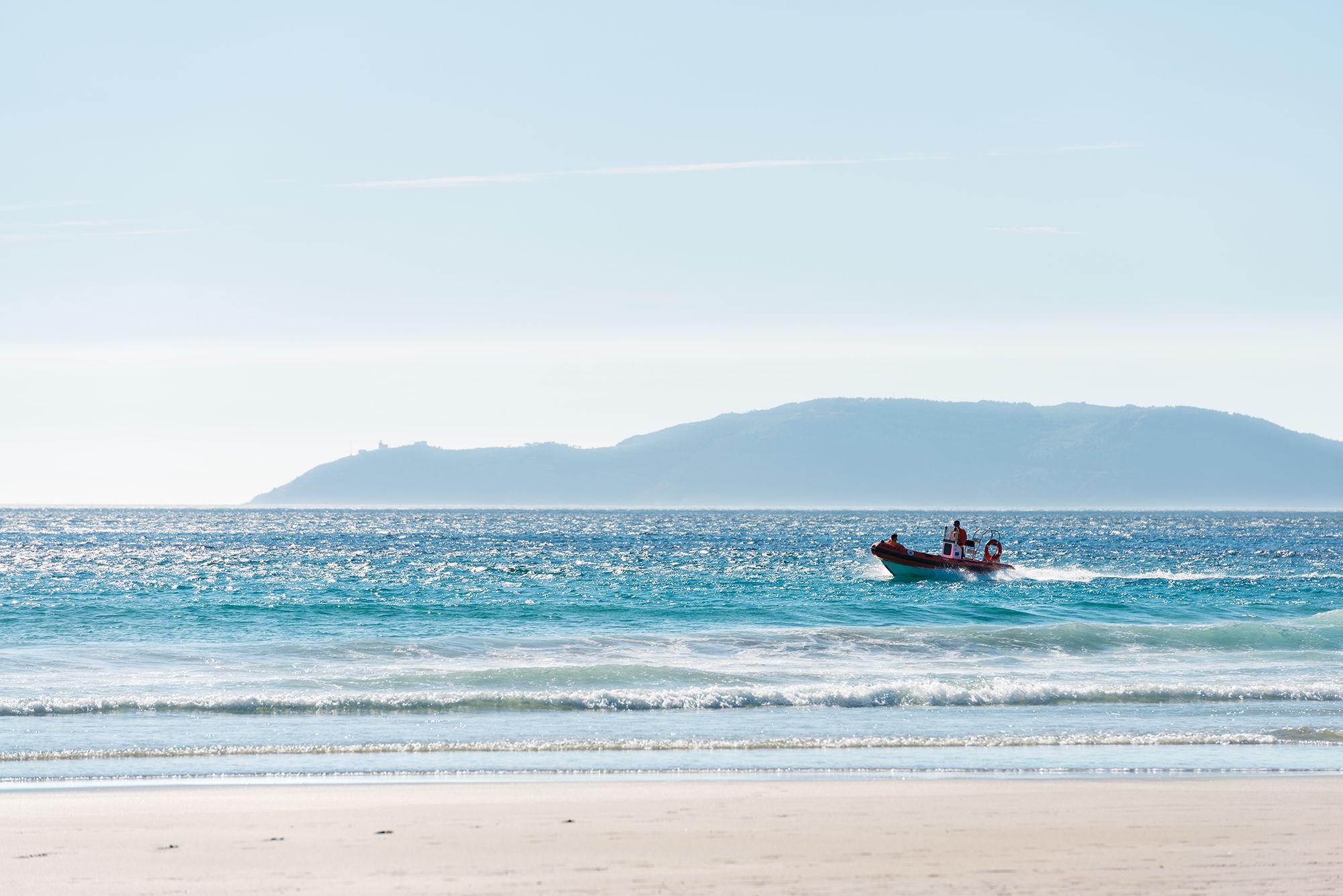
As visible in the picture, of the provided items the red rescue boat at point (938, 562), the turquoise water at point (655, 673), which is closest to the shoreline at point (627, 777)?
the turquoise water at point (655, 673)

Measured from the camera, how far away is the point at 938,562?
139 feet

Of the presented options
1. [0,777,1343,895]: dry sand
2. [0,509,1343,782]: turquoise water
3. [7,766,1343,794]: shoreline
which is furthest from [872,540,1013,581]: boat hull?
[0,777,1343,895]: dry sand

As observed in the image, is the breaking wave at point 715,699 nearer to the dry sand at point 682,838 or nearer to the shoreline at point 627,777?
the shoreline at point 627,777

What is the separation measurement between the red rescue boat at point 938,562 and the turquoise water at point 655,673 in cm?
63

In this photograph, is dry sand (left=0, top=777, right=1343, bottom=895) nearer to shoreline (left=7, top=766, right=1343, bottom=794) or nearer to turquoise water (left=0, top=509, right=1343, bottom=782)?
shoreline (left=7, top=766, right=1343, bottom=794)

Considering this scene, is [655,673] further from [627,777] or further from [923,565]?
[923,565]

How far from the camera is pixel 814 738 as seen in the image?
13.4 metres

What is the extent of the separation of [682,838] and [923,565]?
3441 centimetres

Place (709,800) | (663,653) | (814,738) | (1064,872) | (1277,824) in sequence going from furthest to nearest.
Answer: (663,653)
(814,738)
(709,800)
(1277,824)
(1064,872)

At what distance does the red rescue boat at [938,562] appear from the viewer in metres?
42.3

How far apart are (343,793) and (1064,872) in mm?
5564

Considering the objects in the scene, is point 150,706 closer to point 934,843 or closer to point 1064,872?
point 934,843

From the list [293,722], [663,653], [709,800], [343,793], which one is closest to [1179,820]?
[709,800]

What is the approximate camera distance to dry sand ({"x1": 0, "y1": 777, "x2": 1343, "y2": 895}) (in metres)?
7.82
